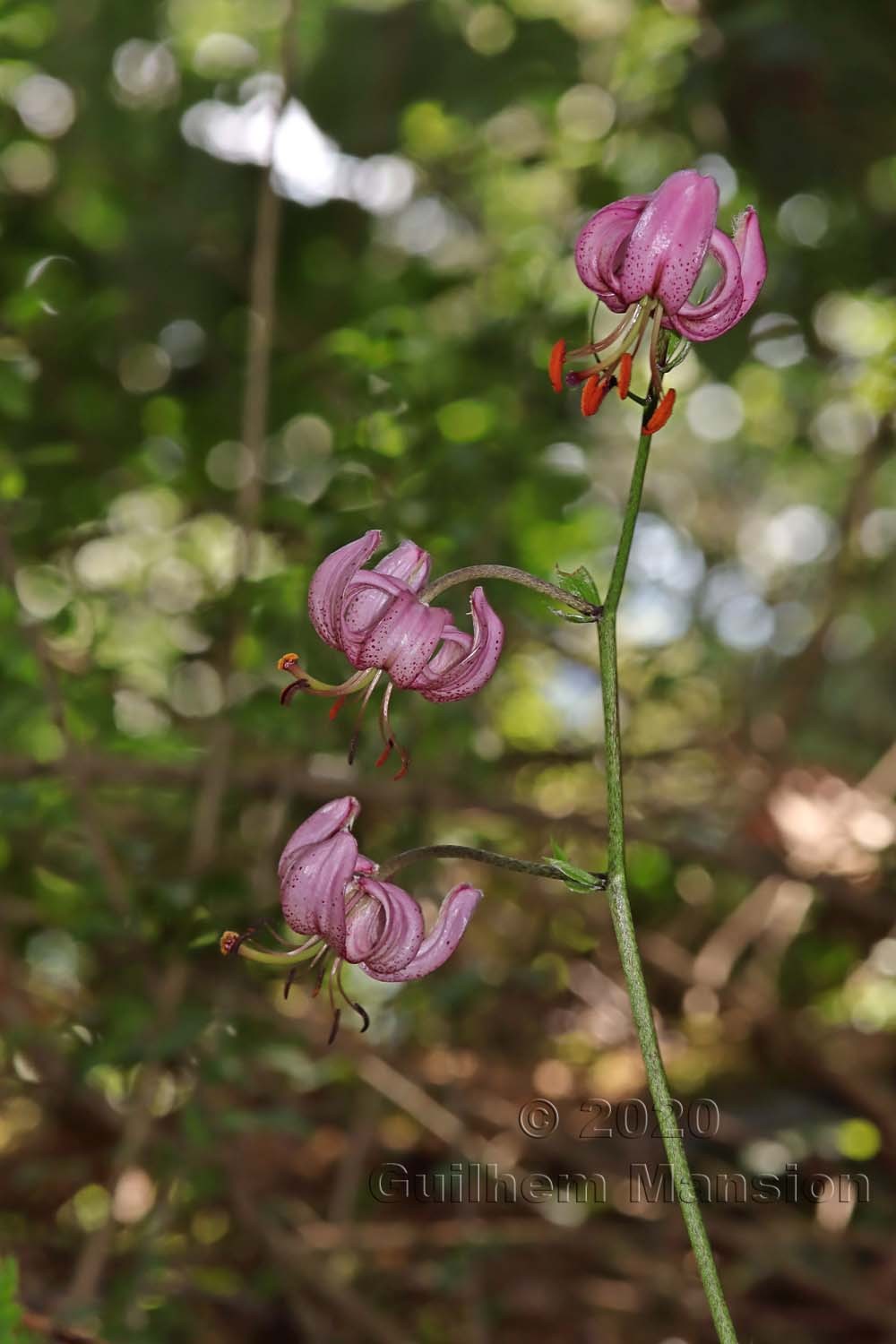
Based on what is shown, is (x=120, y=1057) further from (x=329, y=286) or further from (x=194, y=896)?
(x=329, y=286)

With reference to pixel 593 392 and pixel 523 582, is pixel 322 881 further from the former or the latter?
pixel 593 392

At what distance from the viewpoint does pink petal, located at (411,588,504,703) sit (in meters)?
0.85

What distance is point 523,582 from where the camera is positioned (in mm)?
738

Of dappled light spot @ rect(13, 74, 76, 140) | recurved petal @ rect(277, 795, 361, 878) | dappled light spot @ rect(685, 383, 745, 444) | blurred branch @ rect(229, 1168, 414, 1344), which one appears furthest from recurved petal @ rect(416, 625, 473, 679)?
dappled light spot @ rect(685, 383, 745, 444)

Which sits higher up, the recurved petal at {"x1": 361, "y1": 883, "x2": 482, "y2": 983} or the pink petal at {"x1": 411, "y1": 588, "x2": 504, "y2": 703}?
the pink petal at {"x1": 411, "y1": 588, "x2": 504, "y2": 703}

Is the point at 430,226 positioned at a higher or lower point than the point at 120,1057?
higher

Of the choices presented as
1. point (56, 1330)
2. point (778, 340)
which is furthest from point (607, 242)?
point (778, 340)

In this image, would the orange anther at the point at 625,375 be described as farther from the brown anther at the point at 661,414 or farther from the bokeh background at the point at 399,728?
the bokeh background at the point at 399,728

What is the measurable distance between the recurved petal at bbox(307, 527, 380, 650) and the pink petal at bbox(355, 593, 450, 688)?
3 centimetres

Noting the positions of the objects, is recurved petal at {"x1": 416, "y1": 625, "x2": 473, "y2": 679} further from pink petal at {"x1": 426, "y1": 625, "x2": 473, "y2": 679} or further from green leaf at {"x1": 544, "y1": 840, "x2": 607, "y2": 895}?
green leaf at {"x1": 544, "y1": 840, "x2": 607, "y2": 895}

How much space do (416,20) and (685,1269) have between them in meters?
2.33

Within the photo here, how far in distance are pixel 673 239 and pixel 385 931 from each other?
0.46 metres

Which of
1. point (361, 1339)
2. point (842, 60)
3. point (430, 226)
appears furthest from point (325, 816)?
point (430, 226)

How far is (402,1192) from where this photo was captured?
97.0 inches
